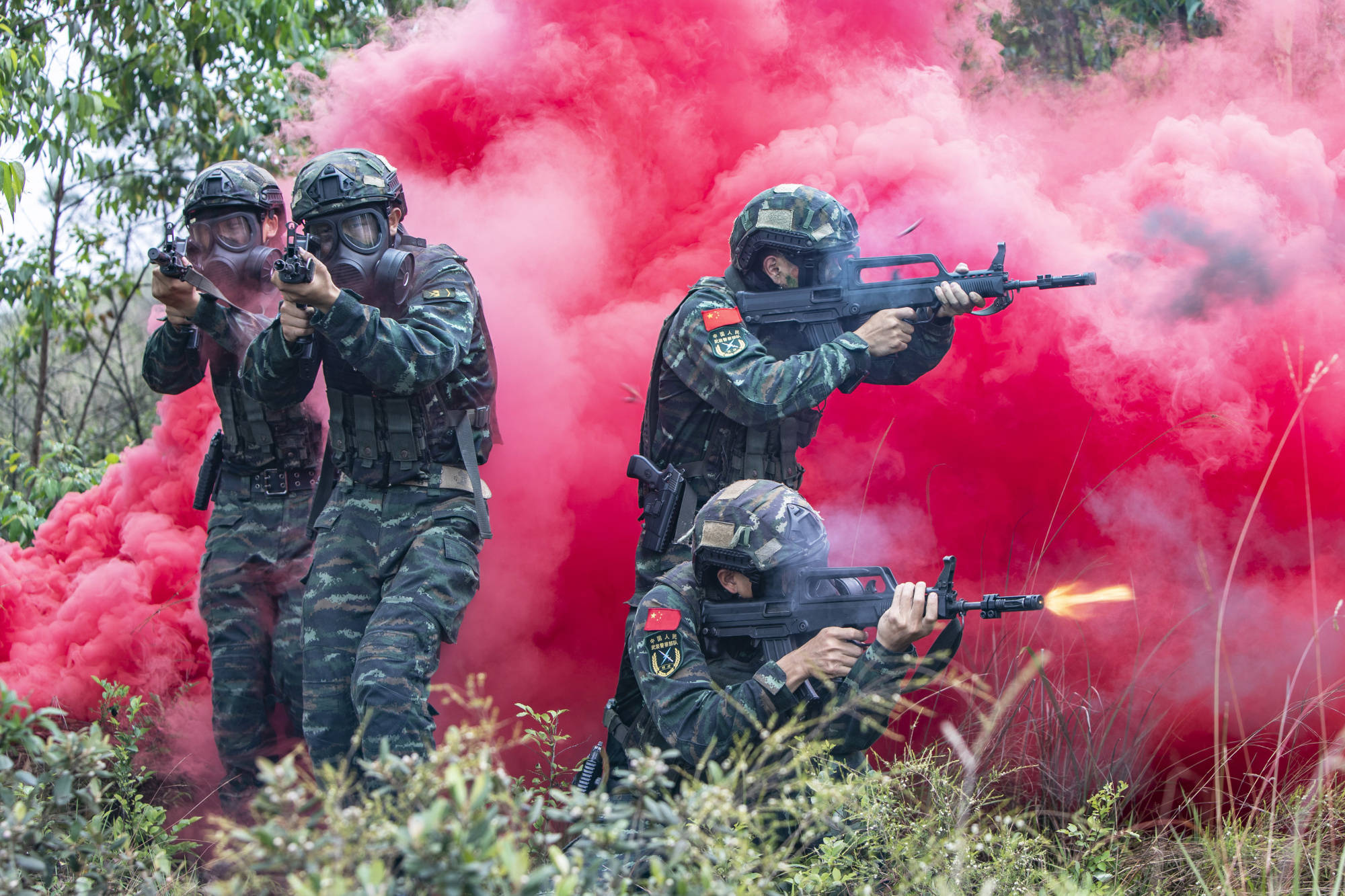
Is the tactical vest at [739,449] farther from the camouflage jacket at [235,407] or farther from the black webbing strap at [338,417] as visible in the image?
the camouflage jacket at [235,407]

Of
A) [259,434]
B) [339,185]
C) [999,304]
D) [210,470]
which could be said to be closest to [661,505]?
[999,304]

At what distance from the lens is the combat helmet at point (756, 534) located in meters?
3.73

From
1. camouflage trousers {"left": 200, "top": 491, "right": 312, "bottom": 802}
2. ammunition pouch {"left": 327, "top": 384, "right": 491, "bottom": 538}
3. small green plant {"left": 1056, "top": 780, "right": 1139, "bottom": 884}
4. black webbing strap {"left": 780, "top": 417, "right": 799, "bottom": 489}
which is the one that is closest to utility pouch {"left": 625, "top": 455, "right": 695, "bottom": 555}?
black webbing strap {"left": 780, "top": 417, "right": 799, "bottom": 489}

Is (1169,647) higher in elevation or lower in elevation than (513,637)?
lower

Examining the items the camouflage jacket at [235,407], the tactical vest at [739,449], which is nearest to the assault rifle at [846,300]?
the tactical vest at [739,449]

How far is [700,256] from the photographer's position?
219 inches

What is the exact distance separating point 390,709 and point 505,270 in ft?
7.65

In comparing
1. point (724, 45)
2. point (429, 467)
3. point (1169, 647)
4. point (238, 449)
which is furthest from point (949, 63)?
point (238, 449)

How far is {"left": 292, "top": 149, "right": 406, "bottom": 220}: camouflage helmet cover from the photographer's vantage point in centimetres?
434

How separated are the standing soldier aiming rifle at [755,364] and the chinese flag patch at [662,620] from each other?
21.5 inches

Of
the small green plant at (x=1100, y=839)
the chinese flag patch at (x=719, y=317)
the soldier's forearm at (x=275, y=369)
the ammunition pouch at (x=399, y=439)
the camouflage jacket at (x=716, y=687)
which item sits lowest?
the small green plant at (x=1100, y=839)

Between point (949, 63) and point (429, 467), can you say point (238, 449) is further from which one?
point (949, 63)

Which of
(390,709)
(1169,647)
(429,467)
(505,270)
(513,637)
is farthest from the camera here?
(505,270)

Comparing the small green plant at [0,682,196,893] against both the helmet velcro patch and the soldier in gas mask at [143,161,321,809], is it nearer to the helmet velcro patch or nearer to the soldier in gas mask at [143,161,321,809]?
the soldier in gas mask at [143,161,321,809]
